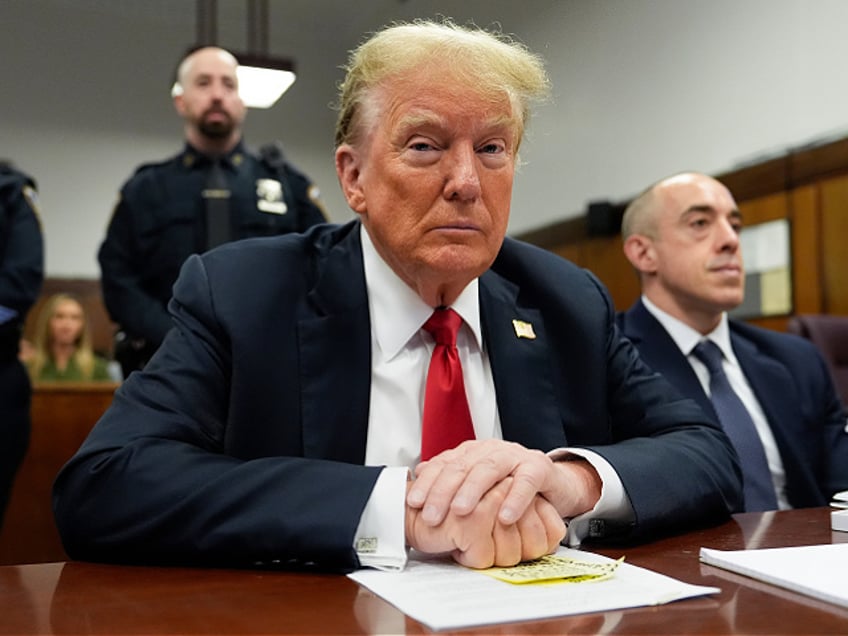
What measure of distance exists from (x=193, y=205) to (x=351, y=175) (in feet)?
6.07

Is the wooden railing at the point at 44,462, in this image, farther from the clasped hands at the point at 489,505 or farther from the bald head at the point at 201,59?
the clasped hands at the point at 489,505

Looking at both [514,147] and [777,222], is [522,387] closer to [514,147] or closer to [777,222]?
[514,147]

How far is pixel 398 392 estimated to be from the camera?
4.75 feet

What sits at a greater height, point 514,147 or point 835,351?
point 514,147

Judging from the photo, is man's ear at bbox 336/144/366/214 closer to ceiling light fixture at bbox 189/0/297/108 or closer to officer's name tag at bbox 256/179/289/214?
officer's name tag at bbox 256/179/289/214

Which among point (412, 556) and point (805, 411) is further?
point (805, 411)

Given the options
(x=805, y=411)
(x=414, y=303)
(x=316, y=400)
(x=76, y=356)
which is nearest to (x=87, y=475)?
(x=316, y=400)

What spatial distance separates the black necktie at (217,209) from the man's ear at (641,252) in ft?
4.50

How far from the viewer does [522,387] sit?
4.83ft

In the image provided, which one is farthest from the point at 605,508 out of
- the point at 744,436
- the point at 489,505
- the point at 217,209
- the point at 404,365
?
the point at 217,209

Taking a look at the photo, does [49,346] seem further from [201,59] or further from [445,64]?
[445,64]

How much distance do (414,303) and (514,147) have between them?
293 mm

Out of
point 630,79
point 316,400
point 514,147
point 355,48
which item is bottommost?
point 316,400

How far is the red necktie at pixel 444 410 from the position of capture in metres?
1.37
